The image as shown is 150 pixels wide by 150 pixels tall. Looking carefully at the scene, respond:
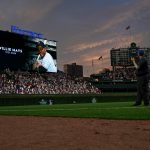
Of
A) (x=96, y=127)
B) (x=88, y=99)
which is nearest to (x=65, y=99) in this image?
(x=88, y=99)

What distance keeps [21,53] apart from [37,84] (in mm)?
5525

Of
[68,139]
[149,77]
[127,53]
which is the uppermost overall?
[127,53]

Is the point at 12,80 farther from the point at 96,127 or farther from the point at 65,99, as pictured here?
the point at 96,127

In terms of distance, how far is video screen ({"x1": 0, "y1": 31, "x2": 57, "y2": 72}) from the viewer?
191ft

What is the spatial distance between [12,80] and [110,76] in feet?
123

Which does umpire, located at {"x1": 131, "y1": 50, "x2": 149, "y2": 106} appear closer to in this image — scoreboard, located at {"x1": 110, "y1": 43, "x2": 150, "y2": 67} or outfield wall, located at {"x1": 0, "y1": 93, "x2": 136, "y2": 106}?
outfield wall, located at {"x1": 0, "y1": 93, "x2": 136, "y2": 106}

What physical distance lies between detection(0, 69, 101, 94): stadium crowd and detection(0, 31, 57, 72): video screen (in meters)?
1.10

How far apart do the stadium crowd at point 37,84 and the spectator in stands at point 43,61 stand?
1083 mm

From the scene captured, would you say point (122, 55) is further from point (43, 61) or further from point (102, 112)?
point (102, 112)

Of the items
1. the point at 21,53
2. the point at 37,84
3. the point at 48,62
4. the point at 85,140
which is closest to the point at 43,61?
the point at 48,62

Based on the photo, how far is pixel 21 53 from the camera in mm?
61219

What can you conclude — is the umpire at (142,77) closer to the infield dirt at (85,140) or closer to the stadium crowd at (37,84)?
the infield dirt at (85,140)

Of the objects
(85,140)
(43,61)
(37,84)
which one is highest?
(43,61)

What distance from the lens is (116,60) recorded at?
118562mm
